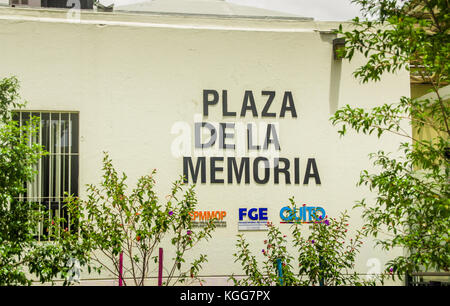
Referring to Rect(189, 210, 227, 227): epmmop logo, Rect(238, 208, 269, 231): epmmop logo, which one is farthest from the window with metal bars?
Rect(238, 208, 269, 231): epmmop logo

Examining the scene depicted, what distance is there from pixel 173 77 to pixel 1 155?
12.7 feet

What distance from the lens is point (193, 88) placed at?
916cm

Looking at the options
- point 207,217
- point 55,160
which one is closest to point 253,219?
point 207,217

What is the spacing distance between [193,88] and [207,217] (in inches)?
82.2

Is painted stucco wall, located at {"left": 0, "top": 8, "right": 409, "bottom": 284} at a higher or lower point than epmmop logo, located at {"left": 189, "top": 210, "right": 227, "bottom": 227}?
higher

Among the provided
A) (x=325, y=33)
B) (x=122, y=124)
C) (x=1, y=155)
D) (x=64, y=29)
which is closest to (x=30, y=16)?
(x=64, y=29)

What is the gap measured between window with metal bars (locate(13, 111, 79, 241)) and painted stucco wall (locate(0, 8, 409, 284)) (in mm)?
164

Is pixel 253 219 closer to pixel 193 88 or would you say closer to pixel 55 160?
pixel 193 88

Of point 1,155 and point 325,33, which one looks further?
point 325,33

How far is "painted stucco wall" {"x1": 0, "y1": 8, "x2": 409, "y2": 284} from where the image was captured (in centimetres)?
883

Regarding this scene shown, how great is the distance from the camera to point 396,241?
534 centimetres

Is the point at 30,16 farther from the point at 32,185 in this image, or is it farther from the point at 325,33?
the point at 325,33

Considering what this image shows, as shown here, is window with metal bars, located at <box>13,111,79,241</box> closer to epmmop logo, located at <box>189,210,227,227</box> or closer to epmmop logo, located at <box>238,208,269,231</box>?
epmmop logo, located at <box>189,210,227,227</box>

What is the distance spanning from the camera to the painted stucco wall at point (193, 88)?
29.0 feet
